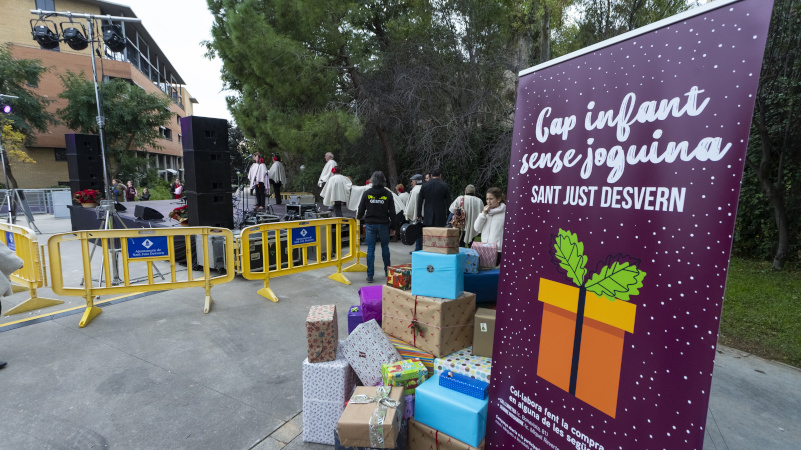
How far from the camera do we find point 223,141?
7.29 m

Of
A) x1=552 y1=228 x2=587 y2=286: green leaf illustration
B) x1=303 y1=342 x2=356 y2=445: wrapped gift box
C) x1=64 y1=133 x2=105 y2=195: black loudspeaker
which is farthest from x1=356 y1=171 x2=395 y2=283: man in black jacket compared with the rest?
x1=64 y1=133 x2=105 y2=195: black loudspeaker

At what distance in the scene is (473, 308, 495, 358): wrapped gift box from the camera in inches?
109

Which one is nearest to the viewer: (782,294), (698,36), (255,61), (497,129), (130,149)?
(698,36)

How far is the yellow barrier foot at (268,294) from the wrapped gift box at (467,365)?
140 inches

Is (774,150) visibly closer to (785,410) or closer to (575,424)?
(785,410)

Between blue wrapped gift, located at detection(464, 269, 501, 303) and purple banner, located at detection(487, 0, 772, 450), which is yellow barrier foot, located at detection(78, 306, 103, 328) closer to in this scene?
blue wrapped gift, located at detection(464, 269, 501, 303)

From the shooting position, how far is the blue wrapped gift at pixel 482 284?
126 inches

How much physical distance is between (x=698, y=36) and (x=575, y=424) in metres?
1.58

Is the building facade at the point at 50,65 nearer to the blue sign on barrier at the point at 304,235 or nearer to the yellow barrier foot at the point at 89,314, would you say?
the blue sign on barrier at the point at 304,235

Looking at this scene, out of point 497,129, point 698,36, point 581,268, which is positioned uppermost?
point 497,129

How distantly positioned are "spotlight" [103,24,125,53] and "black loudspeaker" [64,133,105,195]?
20.1ft

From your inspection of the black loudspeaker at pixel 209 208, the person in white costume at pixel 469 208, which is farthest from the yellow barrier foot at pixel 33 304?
the person in white costume at pixel 469 208

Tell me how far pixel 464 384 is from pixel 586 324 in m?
1.06

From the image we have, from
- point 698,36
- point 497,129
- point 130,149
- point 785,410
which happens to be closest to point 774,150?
point 497,129
